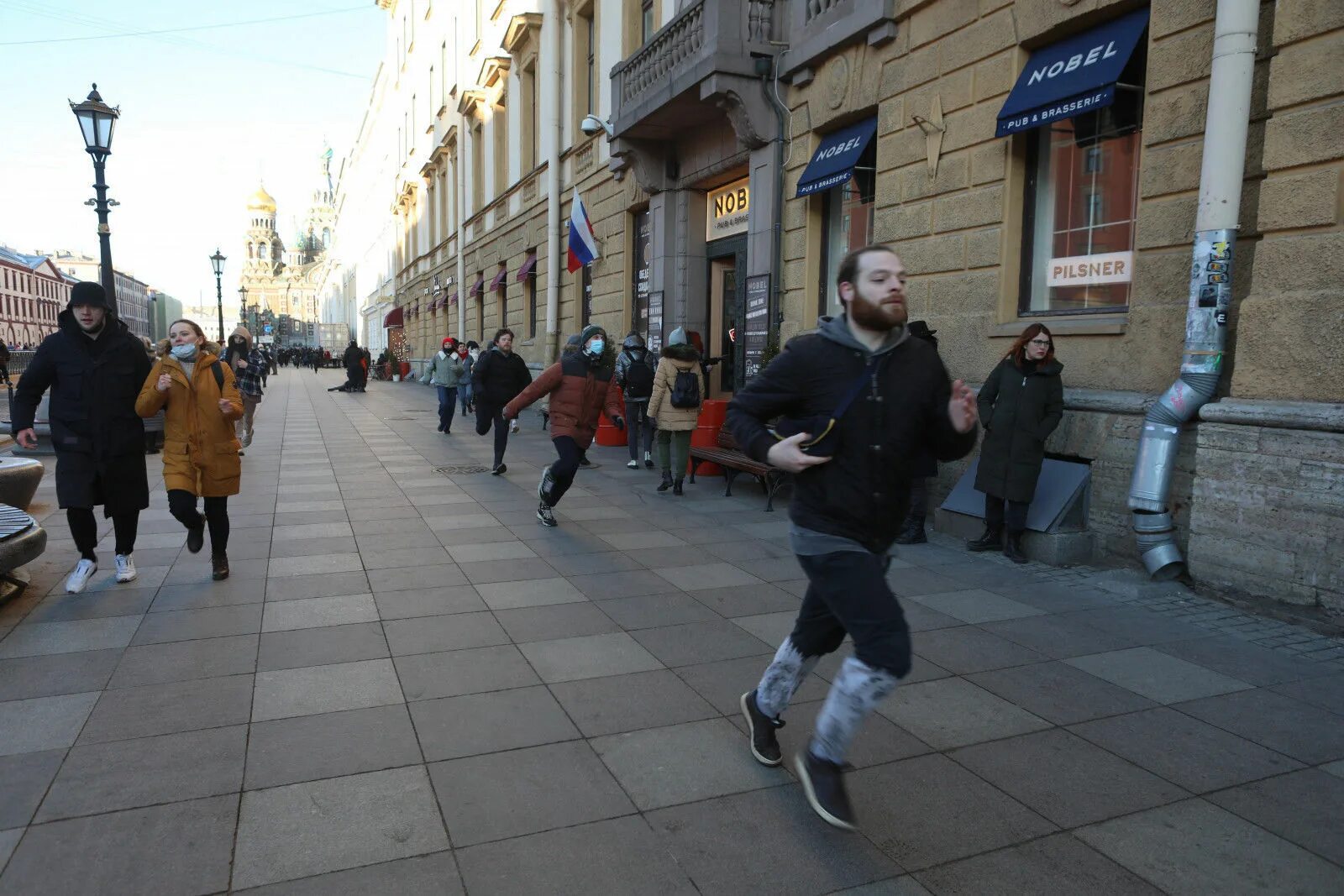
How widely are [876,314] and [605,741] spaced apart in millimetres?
1969

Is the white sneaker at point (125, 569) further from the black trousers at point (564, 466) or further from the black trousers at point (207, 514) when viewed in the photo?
the black trousers at point (564, 466)

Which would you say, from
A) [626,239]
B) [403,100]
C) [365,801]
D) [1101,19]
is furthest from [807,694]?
[403,100]

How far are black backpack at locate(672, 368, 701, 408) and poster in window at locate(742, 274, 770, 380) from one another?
1.79m

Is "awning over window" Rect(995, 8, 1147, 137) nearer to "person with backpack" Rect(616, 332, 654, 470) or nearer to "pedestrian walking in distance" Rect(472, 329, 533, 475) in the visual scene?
"person with backpack" Rect(616, 332, 654, 470)

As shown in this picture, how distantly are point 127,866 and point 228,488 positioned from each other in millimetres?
3687

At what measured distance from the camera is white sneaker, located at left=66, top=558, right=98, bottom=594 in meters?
5.74

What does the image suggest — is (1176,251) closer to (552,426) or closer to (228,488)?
(552,426)

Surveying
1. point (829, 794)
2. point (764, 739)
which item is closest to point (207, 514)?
point (764, 739)

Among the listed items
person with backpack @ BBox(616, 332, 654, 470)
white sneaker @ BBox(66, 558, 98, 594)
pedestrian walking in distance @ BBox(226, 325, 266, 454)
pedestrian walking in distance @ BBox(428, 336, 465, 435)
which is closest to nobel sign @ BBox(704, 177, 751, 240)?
person with backpack @ BBox(616, 332, 654, 470)

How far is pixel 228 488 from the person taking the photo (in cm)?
614

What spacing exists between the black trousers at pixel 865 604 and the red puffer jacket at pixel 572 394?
537cm

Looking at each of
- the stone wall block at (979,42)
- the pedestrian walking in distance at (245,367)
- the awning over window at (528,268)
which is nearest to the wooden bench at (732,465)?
the stone wall block at (979,42)

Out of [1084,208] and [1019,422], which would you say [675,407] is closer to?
[1019,422]

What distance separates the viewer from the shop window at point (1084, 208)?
725 cm
